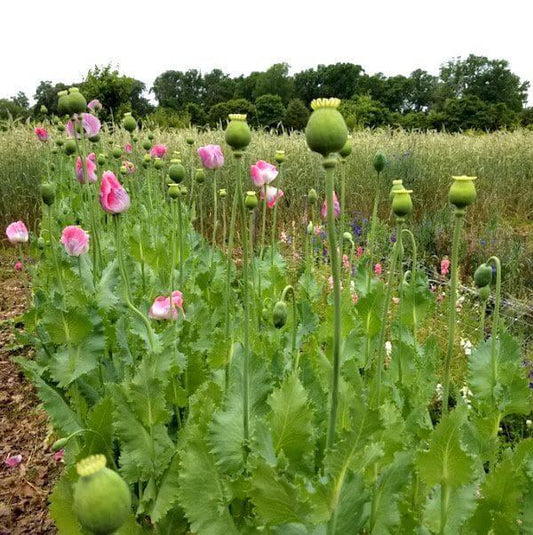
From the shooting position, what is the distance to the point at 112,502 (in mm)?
479

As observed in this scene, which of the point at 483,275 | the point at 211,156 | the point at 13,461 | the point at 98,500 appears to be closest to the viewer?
the point at 98,500

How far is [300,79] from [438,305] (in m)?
49.3

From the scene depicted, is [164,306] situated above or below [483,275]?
below

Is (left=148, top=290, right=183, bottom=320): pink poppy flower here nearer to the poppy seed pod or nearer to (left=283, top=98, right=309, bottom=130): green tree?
the poppy seed pod

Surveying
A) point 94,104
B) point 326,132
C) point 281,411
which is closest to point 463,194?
point 326,132

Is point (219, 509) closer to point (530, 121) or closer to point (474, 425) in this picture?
point (474, 425)

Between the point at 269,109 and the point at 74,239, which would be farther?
the point at 269,109

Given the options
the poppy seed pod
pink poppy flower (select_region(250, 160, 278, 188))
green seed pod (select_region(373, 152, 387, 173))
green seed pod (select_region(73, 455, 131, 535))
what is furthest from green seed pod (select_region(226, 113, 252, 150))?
pink poppy flower (select_region(250, 160, 278, 188))

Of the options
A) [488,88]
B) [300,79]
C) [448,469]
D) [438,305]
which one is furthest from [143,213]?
[300,79]

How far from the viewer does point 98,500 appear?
0.48 m

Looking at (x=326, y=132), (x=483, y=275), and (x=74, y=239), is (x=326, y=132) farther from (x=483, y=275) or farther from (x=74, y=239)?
(x=74, y=239)

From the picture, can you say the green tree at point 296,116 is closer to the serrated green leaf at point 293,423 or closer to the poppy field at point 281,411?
the poppy field at point 281,411

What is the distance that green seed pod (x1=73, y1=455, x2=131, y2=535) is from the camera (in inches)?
18.7

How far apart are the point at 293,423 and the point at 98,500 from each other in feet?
2.05
